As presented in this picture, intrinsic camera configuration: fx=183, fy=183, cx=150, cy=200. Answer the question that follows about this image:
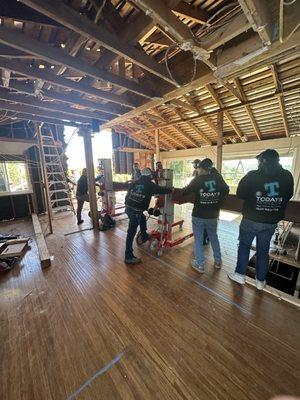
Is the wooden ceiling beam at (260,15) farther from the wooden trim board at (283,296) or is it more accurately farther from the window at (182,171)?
the window at (182,171)

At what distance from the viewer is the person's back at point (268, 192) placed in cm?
219

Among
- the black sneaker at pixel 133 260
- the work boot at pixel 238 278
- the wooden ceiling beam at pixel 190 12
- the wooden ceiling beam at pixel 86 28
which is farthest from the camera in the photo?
the black sneaker at pixel 133 260

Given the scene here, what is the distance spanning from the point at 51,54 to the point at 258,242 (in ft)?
10.8

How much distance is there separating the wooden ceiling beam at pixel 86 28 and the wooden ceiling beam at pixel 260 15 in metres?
1.05

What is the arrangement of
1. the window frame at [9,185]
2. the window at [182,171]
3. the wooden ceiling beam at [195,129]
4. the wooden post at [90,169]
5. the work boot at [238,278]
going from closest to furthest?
the work boot at [238,278], the wooden post at [90,169], the window frame at [9,185], the wooden ceiling beam at [195,129], the window at [182,171]

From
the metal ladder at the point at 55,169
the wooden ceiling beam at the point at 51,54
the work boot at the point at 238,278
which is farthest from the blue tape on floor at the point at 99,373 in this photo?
the metal ladder at the point at 55,169

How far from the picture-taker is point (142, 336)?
1936 millimetres

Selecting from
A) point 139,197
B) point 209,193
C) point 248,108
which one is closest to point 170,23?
point 209,193

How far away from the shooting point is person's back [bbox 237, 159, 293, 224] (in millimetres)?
2189

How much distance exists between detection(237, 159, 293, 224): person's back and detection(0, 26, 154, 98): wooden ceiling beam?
6.81ft

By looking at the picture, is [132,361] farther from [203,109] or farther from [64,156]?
[203,109]

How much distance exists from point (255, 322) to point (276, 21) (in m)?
3.05

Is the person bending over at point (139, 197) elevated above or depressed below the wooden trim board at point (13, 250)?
above

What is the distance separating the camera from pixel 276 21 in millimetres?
1667
